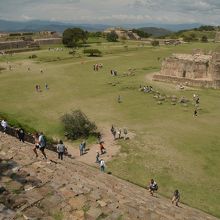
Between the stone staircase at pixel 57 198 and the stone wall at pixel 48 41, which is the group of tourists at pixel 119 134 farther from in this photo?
the stone wall at pixel 48 41

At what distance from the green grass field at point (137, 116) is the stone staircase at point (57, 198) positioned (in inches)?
181

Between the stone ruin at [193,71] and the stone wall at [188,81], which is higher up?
the stone ruin at [193,71]

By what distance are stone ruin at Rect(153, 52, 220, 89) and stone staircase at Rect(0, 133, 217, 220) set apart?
1148 inches

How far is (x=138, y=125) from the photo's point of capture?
2845cm

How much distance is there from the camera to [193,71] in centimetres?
4403

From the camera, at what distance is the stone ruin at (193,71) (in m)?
42.5

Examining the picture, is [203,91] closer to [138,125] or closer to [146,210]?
[138,125]

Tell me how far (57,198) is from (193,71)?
116ft

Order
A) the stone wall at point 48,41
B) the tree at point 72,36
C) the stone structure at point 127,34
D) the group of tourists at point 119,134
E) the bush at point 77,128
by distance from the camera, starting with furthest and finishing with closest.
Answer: the stone structure at point 127,34 < the stone wall at point 48,41 < the tree at point 72,36 < the bush at point 77,128 < the group of tourists at point 119,134

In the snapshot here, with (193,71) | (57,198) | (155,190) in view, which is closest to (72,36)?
(193,71)

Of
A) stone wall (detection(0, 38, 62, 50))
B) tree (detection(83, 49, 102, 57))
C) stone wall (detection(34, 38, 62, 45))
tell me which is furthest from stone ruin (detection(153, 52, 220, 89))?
stone wall (detection(34, 38, 62, 45))

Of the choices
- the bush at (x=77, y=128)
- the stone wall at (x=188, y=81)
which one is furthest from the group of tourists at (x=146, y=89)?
the bush at (x=77, y=128)

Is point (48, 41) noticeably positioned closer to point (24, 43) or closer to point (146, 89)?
point (24, 43)

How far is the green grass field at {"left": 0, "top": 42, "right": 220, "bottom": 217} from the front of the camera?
20.0 meters
